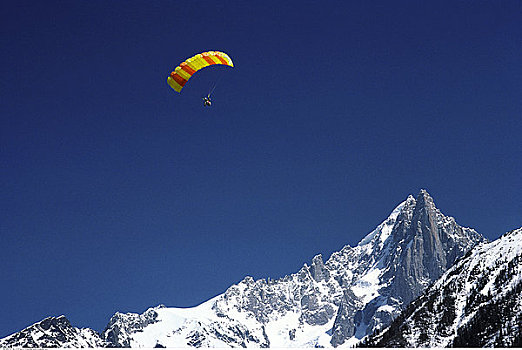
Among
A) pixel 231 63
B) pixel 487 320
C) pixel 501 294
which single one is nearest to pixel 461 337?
pixel 487 320

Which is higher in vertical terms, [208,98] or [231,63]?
[231,63]

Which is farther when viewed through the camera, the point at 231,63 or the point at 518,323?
the point at 518,323

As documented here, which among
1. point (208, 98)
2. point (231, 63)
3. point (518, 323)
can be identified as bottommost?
point (518, 323)

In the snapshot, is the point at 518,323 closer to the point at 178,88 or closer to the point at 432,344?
the point at 432,344

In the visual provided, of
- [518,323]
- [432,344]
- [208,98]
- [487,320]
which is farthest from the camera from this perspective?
[432,344]

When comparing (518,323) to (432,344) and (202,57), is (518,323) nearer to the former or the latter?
(432,344)

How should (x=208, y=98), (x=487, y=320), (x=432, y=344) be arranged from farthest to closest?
(x=432, y=344)
(x=487, y=320)
(x=208, y=98)

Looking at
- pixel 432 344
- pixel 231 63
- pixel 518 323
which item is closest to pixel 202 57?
pixel 231 63
